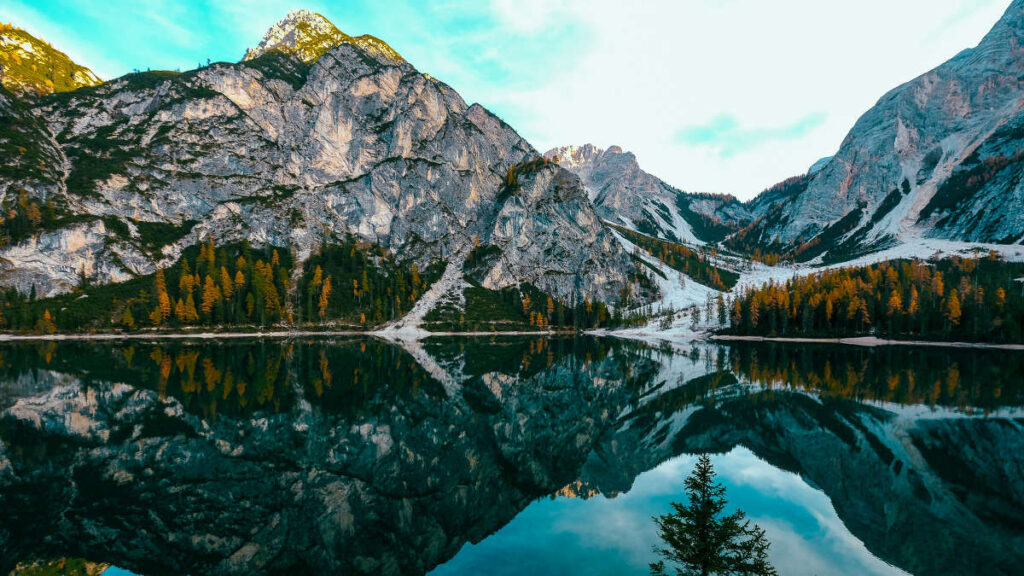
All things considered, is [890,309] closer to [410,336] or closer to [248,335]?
→ [410,336]

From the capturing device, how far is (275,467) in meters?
28.5

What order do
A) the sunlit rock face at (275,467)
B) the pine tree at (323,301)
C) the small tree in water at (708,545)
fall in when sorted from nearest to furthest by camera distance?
the small tree in water at (708,545) < the sunlit rock face at (275,467) < the pine tree at (323,301)

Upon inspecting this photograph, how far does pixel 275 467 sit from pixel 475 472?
13.0m

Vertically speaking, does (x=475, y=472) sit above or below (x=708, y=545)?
below

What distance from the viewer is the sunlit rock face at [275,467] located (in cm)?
1962

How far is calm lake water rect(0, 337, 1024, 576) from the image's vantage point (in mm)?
19250

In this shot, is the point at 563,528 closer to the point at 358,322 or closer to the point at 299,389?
the point at 299,389

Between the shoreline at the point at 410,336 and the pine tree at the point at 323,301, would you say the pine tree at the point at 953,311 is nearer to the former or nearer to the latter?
the shoreline at the point at 410,336

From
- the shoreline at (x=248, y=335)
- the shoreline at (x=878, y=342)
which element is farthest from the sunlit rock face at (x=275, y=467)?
the shoreline at (x=878, y=342)

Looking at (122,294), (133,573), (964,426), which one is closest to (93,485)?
(133,573)

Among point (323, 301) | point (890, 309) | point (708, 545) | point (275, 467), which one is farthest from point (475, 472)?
point (323, 301)

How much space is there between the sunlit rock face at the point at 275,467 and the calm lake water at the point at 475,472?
15 cm

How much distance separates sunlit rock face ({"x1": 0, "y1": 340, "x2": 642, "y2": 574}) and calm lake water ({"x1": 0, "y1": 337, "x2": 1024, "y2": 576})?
153 mm

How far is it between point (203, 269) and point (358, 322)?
6030cm
